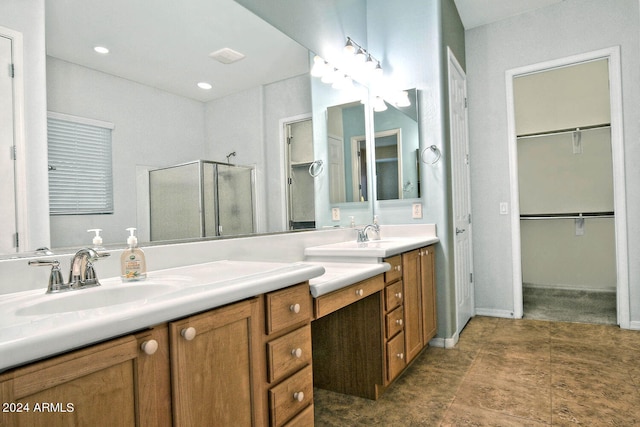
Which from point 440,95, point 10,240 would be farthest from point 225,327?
point 440,95

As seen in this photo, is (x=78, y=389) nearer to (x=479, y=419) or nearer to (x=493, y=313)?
(x=479, y=419)

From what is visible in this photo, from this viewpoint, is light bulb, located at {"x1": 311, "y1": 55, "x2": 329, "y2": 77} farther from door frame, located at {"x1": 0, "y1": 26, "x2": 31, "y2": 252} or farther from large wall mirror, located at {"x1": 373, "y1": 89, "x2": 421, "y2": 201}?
door frame, located at {"x1": 0, "y1": 26, "x2": 31, "y2": 252}

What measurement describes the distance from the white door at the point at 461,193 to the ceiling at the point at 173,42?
1.58m

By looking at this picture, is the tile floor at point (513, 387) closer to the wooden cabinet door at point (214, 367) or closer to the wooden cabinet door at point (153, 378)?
the wooden cabinet door at point (214, 367)

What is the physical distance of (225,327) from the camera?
1013 millimetres

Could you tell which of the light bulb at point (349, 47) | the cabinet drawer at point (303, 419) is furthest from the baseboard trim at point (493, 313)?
the cabinet drawer at point (303, 419)

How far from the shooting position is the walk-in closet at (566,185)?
168 inches

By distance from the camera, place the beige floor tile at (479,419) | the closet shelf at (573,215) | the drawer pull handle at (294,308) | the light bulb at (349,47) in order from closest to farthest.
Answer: the drawer pull handle at (294,308) < the beige floor tile at (479,419) < the light bulb at (349,47) < the closet shelf at (573,215)

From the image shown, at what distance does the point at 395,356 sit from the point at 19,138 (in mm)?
1912

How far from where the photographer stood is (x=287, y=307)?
1.26 m

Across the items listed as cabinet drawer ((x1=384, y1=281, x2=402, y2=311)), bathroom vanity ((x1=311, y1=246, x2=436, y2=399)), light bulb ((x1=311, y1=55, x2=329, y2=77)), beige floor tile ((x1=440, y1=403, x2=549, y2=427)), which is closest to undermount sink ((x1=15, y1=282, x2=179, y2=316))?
bathroom vanity ((x1=311, y1=246, x2=436, y2=399))

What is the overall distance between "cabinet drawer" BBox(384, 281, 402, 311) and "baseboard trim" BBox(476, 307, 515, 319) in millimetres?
1854

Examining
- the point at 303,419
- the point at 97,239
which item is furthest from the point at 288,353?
the point at 97,239

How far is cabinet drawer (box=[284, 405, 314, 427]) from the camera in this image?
1.29 m
